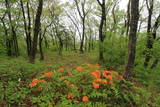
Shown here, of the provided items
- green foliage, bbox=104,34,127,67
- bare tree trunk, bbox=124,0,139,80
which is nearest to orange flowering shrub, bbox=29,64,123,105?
bare tree trunk, bbox=124,0,139,80

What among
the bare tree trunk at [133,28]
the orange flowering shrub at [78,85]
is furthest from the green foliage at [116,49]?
the orange flowering shrub at [78,85]

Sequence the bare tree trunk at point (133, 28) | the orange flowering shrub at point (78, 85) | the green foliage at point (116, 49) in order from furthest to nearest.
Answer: the green foliage at point (116, 49) < the bare tree trunk at point (133, 28) < the orange flowering shrub at point (78, 85)

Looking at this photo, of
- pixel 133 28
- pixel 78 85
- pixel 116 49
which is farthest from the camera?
pixel 116 49

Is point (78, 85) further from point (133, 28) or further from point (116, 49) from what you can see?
point (116, 49)

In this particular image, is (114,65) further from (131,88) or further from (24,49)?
(24,49)

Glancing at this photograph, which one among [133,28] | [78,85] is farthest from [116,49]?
[78,85]

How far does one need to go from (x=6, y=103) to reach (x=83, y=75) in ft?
7.33

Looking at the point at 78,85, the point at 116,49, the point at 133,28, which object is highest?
the point at 133,28

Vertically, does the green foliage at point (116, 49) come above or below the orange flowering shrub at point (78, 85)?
above

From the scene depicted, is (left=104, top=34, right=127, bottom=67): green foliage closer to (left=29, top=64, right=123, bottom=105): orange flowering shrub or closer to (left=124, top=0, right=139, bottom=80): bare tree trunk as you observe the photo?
(left=124, top=0, right=139, bottom=80): bare tree trunk

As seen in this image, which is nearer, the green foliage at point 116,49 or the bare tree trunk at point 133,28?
the bare tree trunk at point 133,28

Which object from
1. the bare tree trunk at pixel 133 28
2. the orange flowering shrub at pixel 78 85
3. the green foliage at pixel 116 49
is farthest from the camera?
the green foliage at pixel 116 49

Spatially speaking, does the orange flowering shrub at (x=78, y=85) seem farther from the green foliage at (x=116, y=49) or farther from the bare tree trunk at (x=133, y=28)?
the green foliage at (x=116, y=49)

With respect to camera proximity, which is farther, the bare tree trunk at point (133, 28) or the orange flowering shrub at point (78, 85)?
the bare tree trunk at point (133, 28)
